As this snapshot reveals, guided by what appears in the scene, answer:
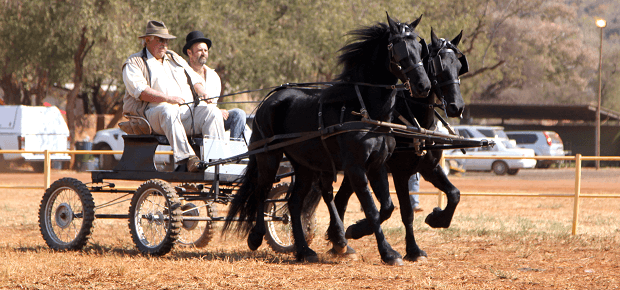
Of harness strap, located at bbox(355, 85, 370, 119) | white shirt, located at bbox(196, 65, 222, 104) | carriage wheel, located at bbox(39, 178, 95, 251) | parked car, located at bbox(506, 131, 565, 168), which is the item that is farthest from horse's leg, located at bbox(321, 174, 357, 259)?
parked car, located at bbox(506, 131, 565, 168)

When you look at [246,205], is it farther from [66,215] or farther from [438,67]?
[438,67]

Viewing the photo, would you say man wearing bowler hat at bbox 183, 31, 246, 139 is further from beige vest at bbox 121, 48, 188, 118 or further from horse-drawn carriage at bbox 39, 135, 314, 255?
beige vest at bbox 121, 48, 188, 118

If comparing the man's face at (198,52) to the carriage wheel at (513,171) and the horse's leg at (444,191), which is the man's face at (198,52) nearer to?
the horse's leg at (444,191)

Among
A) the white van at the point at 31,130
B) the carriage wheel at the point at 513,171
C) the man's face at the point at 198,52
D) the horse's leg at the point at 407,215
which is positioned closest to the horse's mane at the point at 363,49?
the horse's leg at the point at 407,215

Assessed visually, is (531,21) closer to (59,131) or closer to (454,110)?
(59,131)

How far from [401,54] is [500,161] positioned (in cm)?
1982

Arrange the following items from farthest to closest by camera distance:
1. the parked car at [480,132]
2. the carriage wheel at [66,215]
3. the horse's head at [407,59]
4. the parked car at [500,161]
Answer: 1. the parked car at [480,132]
2. the parked car at [500,161]
3. the carriage wheel at [66,215]
4. the horse's head at [407,59]

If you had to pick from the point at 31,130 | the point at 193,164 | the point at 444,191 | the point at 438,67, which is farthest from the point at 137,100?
the point at 31,130

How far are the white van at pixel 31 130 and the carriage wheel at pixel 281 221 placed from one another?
48.8 feet

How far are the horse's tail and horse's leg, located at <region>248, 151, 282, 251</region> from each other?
39mm

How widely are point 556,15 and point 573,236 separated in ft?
115

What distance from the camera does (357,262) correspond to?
6707 mm

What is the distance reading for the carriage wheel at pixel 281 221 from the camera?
762cm

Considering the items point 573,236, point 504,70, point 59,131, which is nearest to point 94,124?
point 59,131
